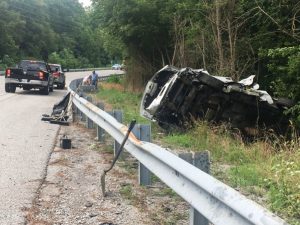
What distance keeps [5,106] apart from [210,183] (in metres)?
15.0

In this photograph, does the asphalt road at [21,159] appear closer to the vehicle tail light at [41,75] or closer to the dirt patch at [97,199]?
the dirt patch at [97,199]

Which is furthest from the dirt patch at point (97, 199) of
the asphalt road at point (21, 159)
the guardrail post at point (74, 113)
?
the guardrail post at point (74, 113)

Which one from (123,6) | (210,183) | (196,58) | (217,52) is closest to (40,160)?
(210,183)

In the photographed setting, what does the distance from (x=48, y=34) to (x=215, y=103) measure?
84.3 metres

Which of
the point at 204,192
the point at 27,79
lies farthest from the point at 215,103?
the point at 27,79

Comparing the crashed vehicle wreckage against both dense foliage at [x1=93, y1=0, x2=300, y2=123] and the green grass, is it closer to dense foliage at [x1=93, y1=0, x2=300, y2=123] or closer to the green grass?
the green grass

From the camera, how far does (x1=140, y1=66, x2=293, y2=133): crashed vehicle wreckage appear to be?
10.4m

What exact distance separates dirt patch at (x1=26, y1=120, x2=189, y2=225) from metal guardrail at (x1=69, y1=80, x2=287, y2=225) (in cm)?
46

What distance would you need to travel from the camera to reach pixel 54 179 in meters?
6.71

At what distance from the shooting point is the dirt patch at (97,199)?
199 inches

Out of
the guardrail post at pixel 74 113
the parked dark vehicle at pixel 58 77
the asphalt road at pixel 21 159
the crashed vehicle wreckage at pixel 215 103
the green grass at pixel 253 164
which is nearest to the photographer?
the green grass at pixel 253 164

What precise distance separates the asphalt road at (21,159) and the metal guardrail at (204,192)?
1.44 meters

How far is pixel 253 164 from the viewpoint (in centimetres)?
745

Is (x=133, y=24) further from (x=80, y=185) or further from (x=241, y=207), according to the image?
(x=241, y=207)
